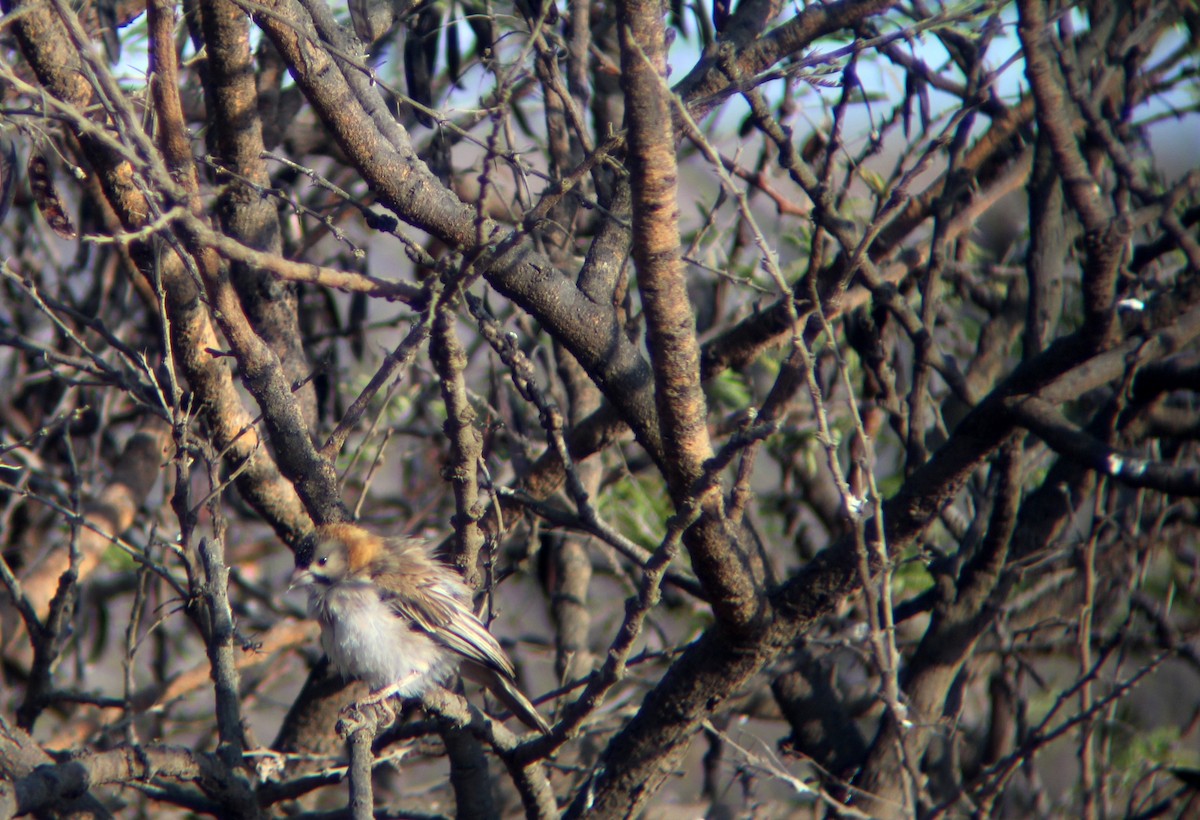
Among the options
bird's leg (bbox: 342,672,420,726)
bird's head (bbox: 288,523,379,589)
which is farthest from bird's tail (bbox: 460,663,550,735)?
bird's head (bbox: 288,523,379,589)

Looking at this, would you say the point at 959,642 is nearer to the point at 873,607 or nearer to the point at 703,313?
the point at 873,607

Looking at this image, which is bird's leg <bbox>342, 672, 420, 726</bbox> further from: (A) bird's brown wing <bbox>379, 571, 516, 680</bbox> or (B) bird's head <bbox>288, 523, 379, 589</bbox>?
(B) bird's head <bbox>288, 523, 379, 589</bbox>

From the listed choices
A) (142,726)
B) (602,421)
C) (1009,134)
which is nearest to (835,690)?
(602,421)

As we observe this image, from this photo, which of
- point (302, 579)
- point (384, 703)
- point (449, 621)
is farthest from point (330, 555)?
point (384, 703)

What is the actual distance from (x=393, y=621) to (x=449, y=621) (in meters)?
0.22

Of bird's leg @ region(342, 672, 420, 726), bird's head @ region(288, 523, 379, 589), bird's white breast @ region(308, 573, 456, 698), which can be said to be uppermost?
bird's head @ region(288, 523, 379, 589)

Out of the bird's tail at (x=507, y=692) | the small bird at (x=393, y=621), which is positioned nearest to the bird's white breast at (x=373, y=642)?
the small bird at (x=393, y=621)

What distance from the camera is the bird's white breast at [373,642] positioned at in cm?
365

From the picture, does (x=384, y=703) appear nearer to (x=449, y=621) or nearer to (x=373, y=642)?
(x=373, y=642)

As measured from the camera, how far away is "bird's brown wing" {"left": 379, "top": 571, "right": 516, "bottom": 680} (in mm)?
3713

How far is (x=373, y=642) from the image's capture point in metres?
3.69

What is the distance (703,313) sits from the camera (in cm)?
569

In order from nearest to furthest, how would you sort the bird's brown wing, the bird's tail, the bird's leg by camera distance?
the bird's leg → the bird's tail → the bird's brown wing

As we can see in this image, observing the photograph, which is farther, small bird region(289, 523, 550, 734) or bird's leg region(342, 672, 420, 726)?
small bird region(289, 523, 550, 734)
